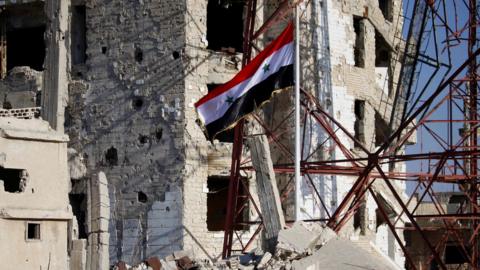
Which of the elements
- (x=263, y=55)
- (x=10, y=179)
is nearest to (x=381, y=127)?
(x=263, y=55)

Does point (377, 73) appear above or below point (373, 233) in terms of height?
above

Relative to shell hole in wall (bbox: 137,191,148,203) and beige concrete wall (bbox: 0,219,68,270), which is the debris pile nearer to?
beige concrete wall (bbox: 0,219,68,270)

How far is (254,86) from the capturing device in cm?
2922

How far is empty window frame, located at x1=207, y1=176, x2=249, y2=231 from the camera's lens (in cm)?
3453

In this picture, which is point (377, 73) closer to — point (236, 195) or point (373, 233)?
point (373, 233)

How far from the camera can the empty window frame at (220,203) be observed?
34.5 metres

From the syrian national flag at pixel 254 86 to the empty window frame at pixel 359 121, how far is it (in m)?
7.82

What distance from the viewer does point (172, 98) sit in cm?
3391

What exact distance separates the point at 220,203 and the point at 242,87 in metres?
10.1

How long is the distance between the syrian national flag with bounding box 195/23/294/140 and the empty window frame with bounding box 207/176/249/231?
3.08 m

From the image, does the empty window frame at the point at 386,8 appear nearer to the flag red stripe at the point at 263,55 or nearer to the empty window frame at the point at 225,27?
the empty window frame at the point at 225,27

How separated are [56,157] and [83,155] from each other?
202 inches

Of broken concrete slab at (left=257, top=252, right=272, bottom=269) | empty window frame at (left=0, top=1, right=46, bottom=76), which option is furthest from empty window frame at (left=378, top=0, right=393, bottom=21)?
broken concrete slab at (left=257, top=252, right=272, bottom=269)

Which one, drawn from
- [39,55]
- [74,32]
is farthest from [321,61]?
[39,55]
